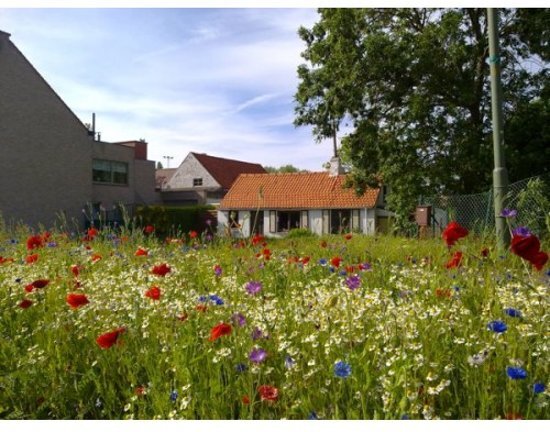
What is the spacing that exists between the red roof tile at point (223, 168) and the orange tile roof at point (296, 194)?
8.57 meters

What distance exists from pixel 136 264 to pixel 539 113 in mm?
16032

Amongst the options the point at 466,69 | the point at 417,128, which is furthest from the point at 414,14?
the point at 417,128

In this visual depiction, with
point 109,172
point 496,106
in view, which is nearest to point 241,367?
point 496,106

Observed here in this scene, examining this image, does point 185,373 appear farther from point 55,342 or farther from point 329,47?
point 329,47

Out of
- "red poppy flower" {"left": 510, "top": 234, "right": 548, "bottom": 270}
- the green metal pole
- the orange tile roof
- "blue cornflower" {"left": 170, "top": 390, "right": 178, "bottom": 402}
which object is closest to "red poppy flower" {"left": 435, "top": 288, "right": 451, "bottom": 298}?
"red poppy flower" {"left": 510, "top": 234, "right": 548, "bottom": 270}

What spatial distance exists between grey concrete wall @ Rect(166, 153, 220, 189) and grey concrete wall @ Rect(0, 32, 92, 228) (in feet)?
53.1

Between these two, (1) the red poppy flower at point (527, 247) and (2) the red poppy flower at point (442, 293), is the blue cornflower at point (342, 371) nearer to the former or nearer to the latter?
(1) the red poppy flower at point (527, 247)

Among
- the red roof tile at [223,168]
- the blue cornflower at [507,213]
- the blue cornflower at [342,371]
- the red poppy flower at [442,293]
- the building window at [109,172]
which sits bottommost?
the blue cornflower at [342,371]

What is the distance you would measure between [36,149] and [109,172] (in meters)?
5.80

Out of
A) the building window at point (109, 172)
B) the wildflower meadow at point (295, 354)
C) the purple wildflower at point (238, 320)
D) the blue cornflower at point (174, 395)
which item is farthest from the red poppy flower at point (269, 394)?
the building window at point (109, 172)

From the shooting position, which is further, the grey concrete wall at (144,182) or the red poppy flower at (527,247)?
the grey concrete wall at (144,182)

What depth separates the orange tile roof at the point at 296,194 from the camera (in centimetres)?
3225

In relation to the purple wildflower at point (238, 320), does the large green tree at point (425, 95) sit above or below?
above

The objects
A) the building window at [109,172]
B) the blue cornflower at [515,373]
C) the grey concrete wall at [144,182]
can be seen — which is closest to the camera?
the blue cornflower at [515,373]
